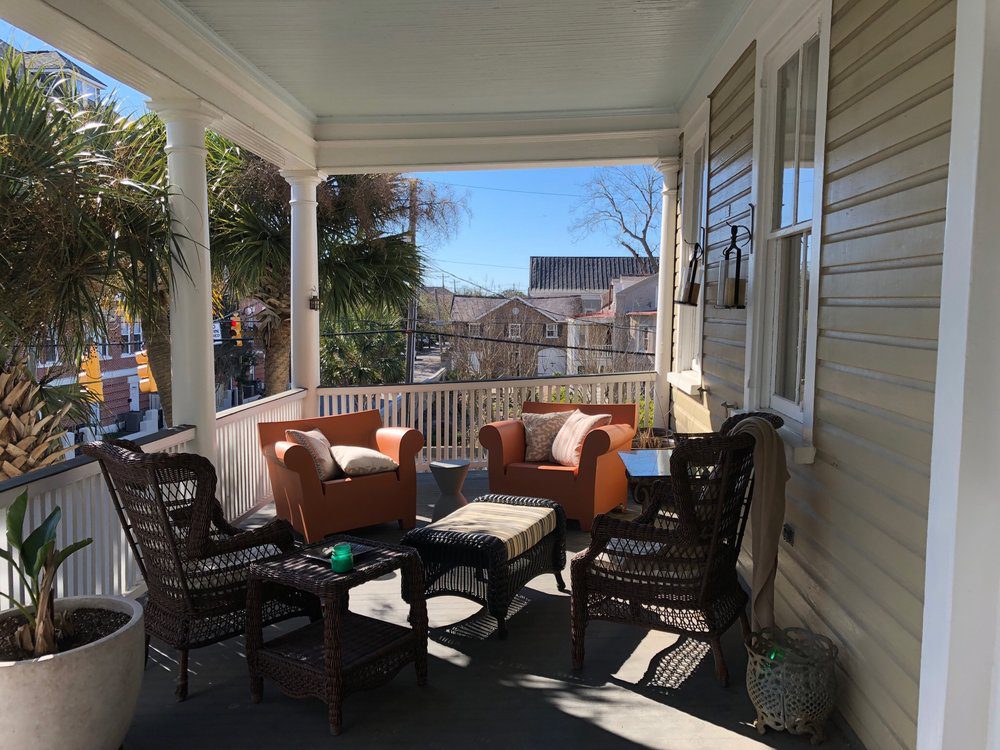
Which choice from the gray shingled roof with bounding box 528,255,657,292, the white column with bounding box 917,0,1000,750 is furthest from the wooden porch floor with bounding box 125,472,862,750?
the gray shingled roof with bounding box 528,255,657,292

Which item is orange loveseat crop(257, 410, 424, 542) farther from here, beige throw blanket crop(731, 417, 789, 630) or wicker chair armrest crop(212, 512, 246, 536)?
beige throw blanket crop(731, 417, 789, 630)

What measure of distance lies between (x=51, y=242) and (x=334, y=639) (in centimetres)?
250

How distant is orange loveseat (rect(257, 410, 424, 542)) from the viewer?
447 cm

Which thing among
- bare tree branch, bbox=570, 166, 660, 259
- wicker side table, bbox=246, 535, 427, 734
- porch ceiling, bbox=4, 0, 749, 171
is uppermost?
bare tree branch, bbox=570, 166, 660, 259

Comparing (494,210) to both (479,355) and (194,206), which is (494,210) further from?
(194,206)

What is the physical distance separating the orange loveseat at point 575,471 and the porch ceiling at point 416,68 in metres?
2.39

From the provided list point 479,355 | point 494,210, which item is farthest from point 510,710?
point 494,210

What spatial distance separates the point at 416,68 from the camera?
482 cm

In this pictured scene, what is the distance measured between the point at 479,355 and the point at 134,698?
11.0 metres

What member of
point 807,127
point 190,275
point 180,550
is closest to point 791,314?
point 807,127

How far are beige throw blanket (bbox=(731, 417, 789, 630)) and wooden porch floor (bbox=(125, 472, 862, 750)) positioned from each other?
409 millimetres

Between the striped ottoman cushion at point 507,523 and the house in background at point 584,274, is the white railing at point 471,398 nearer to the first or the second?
the striped ottoman cushion at point 507,523

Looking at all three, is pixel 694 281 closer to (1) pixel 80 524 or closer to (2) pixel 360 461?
(2) pixel 360 461

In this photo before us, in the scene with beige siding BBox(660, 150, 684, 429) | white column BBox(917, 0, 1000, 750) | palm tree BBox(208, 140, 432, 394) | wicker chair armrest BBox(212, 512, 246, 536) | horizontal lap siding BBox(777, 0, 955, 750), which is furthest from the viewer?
palm tree BBox(208, 140, 432, 394)
